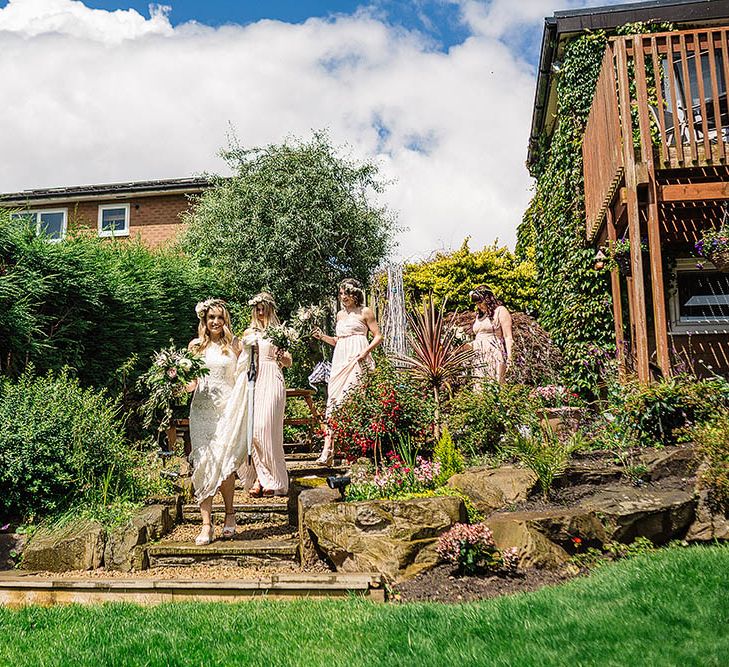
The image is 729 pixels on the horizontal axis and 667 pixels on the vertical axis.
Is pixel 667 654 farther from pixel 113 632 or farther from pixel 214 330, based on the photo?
pixel 214 330

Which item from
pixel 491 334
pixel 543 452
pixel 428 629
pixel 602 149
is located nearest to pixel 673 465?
pixel 543 452

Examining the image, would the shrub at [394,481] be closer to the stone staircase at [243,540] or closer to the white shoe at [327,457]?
the stone staircase at [243,540]

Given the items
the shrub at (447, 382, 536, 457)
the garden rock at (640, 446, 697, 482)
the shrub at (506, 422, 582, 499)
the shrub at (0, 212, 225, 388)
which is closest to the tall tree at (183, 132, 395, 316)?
the shrub at (0, 212, 225, 388)

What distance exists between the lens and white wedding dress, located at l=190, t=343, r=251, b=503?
6.78 m

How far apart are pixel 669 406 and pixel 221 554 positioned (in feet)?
14.4

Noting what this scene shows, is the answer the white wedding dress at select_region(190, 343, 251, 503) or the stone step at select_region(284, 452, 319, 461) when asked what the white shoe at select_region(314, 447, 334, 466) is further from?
the white wedding dress at select_region(190, 343, 251, 503)

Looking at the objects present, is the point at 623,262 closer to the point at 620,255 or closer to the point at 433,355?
the point at 620,255

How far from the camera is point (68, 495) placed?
7.20m

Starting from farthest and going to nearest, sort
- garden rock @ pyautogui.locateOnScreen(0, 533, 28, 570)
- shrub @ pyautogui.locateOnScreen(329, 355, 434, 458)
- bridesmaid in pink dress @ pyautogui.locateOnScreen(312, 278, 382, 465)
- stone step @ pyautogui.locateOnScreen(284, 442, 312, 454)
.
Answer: stone step @ pyautogui.locateOnScreen(284, 442, 312, 454)
bridesmaid in pink dress @ pyautogui.locateOnScreen(312, 278, 382, 465)
shrub @ pyautogui.locateOnScreen(329, 355, 434, 458)
garden rock @ pyautogui.locateOnScreen(0, 533, 28, 570)

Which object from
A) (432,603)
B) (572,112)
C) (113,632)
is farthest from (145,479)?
(572,112)

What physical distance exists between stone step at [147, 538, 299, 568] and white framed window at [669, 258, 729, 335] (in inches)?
328

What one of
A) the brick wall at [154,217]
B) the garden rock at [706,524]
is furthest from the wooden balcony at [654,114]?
the brick wall at [154,217]

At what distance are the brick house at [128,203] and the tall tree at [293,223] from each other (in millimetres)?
4449

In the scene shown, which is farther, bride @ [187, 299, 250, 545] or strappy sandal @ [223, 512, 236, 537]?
strappy sandal @ [223, 512, 236, 537]
